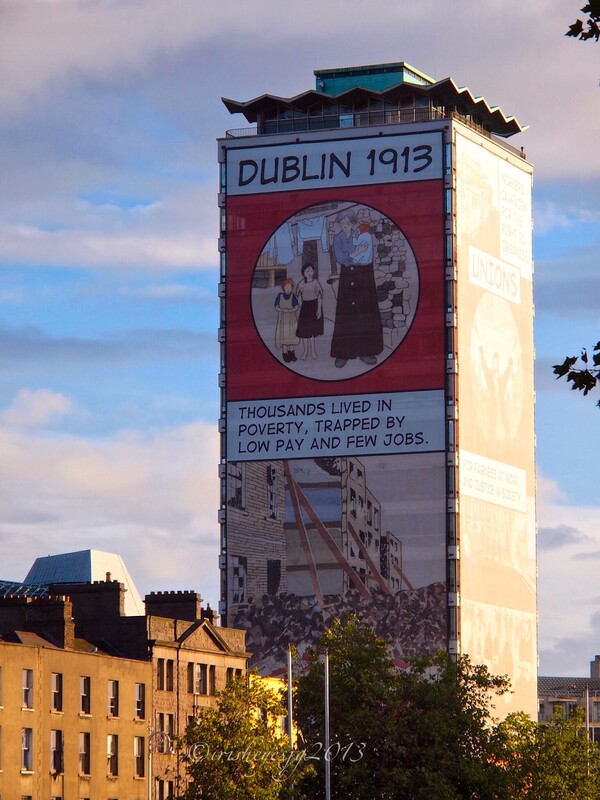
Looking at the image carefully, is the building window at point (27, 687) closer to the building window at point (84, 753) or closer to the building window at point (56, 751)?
the building window at point (56, 751)

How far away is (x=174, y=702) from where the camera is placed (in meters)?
142

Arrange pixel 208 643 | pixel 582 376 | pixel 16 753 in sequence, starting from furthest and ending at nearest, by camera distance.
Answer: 1. pixel 208 643
2. pixel 16 753
3. pixel 582 376

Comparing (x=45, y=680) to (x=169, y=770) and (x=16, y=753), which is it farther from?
(x=169, y=770)

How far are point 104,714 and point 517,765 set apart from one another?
3008 cm

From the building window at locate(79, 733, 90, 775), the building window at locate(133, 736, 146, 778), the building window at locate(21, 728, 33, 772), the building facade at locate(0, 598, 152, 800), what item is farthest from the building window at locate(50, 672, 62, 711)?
the building window at locate(133, 736, 146, 778)

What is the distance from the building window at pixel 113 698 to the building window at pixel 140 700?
269 cm

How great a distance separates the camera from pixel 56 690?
12694cm

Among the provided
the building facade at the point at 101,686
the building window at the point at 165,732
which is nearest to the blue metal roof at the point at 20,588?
the building facade at the point at 101,686

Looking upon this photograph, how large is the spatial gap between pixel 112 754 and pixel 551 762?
32.2 metres

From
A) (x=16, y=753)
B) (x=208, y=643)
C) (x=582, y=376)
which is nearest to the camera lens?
(x=582, y=376)

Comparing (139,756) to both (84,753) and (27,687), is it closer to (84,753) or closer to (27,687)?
(84,753)

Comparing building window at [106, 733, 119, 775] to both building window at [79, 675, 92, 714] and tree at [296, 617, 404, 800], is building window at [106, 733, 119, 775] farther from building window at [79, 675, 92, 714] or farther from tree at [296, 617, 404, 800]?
tree at [296, 617, 404, 800]

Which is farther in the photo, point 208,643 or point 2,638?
point 208,643

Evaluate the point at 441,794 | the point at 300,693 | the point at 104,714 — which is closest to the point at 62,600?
the point at 104,714
